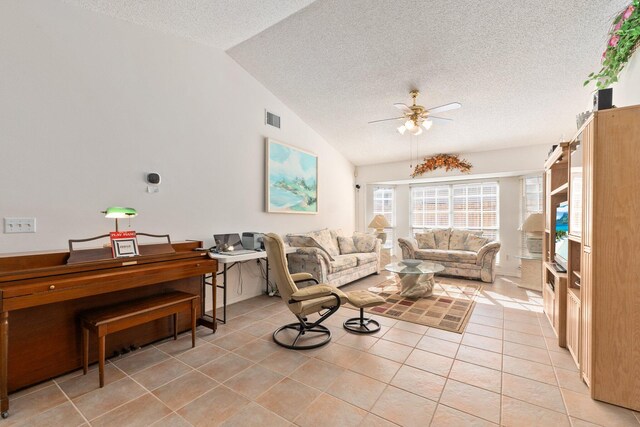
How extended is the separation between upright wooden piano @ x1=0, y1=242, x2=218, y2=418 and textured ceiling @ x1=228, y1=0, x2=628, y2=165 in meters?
2.92

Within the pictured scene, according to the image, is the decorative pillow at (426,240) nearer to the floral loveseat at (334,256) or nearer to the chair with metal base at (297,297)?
the floral loveseat at (334,256)

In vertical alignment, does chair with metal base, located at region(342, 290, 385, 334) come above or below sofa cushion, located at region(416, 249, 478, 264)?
below

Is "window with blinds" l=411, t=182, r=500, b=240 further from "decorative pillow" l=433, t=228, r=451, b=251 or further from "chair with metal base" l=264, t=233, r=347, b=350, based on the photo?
"chair with metal base" l=264, t=233, r=347, b=350

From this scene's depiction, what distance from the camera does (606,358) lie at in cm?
187

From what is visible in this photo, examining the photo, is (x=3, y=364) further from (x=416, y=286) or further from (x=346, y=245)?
(x=346, y=245)

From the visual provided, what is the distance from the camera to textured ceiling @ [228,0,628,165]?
2.87 meters

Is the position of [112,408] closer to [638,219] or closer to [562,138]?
[638,219]

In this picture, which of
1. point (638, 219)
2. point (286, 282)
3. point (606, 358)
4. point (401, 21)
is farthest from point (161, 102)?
point (606, 358)

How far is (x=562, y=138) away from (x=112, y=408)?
21.9ft

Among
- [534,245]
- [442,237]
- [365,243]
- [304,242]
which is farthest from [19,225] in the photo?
[534,245]

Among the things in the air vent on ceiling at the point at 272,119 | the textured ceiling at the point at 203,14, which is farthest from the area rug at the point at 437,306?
the textured ceiling at the point at 203,14

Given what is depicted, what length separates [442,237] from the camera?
6.21m

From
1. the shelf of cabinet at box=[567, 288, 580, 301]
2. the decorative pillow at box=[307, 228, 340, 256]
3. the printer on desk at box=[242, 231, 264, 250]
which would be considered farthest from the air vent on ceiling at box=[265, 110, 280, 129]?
the shelf of cabinet at box=[567, 288, 580, 301]

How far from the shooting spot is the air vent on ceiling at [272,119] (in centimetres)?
457
